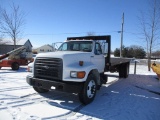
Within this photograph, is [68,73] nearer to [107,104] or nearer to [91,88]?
[91,88]

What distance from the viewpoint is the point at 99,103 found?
6141mm

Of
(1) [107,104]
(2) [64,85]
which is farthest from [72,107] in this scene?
(1) [107,104]

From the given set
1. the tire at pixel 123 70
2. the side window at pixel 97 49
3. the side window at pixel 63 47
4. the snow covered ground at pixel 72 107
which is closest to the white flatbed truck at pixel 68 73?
the side window at pixel 97 49

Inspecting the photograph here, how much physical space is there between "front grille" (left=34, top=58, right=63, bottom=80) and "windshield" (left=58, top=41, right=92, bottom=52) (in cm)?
161

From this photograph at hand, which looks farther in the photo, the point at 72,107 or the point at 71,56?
the point at 71,56

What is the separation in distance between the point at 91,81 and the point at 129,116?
1.76 meters

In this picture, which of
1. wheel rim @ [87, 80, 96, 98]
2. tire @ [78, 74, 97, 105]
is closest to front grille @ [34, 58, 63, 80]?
tire @ [78, 74, 97, 105]

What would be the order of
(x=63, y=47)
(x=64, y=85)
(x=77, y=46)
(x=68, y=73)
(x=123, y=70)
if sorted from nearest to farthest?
(x=64, y=85)
(x=68, y=73)
(x=77, y=46)
(x=63, y=47)
(x=123, y=70)

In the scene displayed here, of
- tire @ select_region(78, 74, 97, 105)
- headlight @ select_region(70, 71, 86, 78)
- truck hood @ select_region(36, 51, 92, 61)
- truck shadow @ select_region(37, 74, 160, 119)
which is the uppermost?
truck hood @ select_region(36, 51, 92, 61)

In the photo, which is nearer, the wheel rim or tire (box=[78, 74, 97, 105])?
tire (box=[78, 74, 97, 105])

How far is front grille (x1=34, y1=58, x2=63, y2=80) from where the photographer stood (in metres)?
5.60

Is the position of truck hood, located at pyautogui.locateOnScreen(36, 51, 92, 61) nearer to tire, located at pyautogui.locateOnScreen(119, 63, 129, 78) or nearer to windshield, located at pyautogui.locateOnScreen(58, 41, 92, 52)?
windshield, located at pyautogui.locateOnScreen(58, 41, 92, 52)

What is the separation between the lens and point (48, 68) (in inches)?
228

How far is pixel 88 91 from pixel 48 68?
1.60 m
